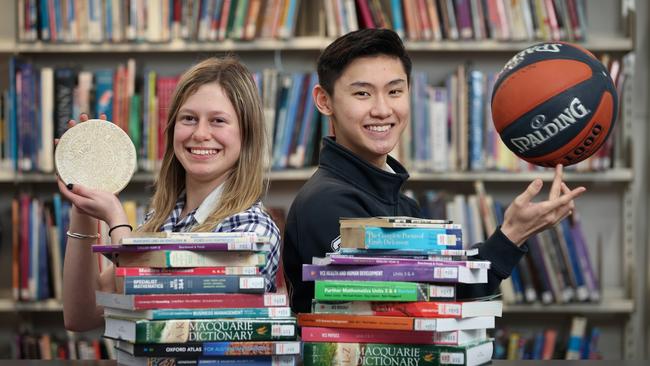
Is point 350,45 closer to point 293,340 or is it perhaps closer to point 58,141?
point 58,141

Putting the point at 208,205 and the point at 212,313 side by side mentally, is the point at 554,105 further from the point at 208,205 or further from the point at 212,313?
the point at 212,313

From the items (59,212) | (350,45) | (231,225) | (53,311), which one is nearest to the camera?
(231,225)

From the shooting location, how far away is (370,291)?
58.8 inches

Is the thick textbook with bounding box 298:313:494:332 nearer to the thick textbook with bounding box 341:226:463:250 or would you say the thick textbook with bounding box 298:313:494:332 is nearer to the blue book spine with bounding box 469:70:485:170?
the thick textbook with bounding box 341:226:463:250

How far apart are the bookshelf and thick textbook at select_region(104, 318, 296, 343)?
2394 mm

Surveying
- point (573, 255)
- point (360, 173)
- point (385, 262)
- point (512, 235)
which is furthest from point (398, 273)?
point (573, 255)

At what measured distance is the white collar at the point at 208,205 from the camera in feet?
6.35

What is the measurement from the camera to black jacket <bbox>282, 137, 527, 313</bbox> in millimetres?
1870

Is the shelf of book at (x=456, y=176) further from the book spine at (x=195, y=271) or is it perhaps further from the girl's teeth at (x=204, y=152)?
the book spine at (x=195, y=271)

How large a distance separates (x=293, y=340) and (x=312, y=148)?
242cm

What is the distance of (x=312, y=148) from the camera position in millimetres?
3852

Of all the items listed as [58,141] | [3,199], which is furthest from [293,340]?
[3,199]

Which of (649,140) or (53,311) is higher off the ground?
(649,140)

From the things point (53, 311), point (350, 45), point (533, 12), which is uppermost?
point (533, 12)
